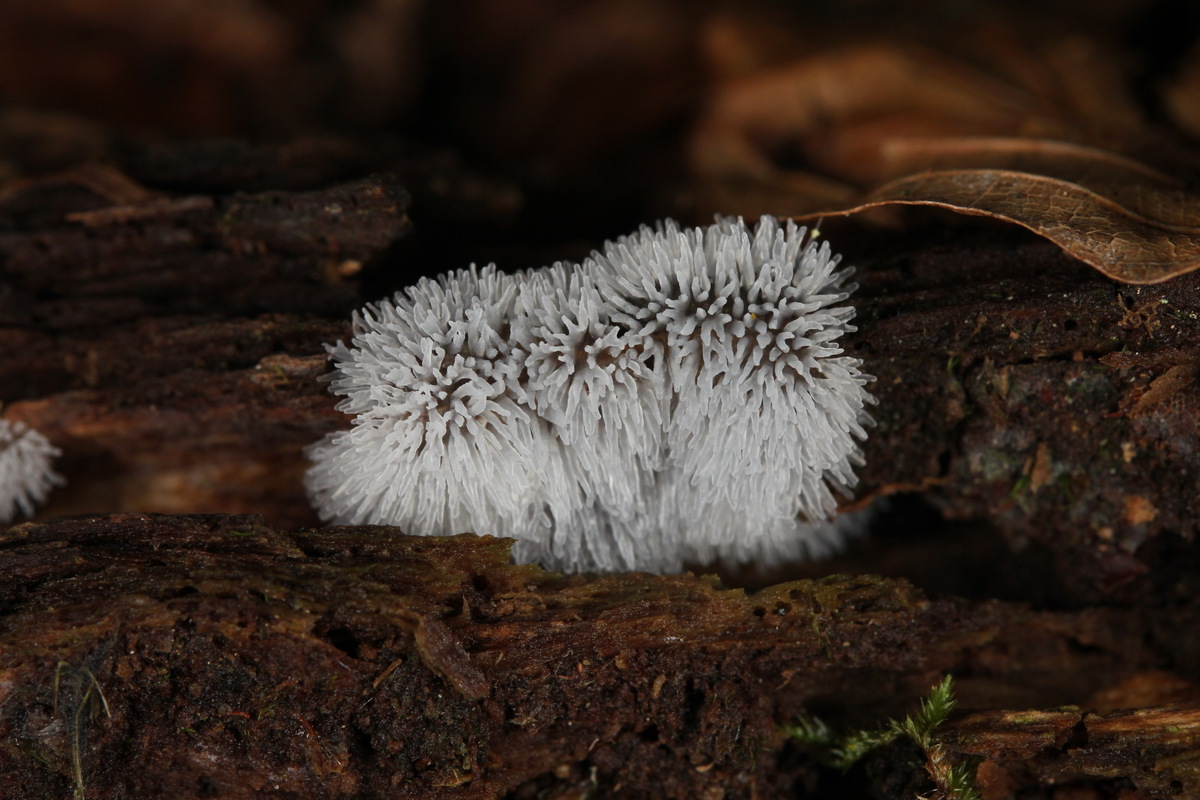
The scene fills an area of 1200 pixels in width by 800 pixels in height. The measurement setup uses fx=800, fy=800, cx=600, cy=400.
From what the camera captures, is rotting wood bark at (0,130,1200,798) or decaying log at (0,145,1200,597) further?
decaying log at (0,145,1200,597)

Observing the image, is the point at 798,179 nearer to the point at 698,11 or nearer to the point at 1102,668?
the point at 698,11

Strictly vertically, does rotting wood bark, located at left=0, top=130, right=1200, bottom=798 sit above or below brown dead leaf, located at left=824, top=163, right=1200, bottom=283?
below

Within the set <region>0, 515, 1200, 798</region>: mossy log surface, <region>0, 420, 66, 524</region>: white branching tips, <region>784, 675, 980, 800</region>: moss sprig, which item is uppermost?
<region>0, 420, 66, 524</region>: white branching tips

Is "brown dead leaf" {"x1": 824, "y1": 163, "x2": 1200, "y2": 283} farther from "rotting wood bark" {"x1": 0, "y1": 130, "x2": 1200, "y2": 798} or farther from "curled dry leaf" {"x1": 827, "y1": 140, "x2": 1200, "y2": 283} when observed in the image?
"rotting wood bark" {"x1": 0, "y1": 130, "x2": 1200, "y2": 798}

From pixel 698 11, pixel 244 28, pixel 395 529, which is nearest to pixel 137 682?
pixel 395 529

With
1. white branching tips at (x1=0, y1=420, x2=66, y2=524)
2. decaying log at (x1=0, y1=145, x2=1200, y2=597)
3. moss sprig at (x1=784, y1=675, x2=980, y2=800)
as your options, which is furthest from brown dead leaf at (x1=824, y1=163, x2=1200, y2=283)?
white branching tips at (x1=0, y1=420, x2=66, y2=524)

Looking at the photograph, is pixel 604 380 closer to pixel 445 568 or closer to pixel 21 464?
pixel 445 568

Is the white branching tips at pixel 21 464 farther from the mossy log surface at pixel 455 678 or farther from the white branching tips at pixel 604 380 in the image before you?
the white branching tips at pixel 604 380
